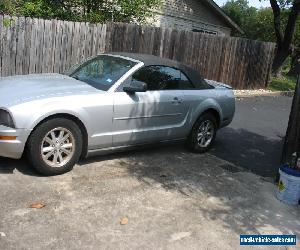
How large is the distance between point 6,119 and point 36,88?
0.71 m

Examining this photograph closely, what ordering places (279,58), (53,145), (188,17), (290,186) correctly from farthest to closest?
(188,17) → (279,58) → (290,186) → (53,145)

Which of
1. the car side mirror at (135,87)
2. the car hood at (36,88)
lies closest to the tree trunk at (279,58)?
the car side mirror at (135,87)

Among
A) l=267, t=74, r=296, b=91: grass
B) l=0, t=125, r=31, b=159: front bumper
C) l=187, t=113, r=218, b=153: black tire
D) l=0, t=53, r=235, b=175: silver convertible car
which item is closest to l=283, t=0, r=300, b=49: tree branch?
l=267, t=74, r=296, b=91: grass

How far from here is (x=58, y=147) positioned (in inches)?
221

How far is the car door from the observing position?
6.24 meters

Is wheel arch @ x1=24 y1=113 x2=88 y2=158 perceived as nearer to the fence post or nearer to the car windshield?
the car windshield

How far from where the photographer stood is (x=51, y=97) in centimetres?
555

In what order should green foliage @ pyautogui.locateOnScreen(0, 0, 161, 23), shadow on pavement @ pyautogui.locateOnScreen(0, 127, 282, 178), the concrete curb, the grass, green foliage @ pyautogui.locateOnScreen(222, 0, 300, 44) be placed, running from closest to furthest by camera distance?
shadow on pavement @ pyautogui.locateOnScreen(0, 127, 282, 178) < green foliage @ pyautogui.locateOnScreen(0, 0, 161, 23) < the concrete curb < the grass < green foliage @ pyautogui.locateOnScreen(222, 0, 300, 44)

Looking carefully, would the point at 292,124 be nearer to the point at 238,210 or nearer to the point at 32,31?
the point at 238,210

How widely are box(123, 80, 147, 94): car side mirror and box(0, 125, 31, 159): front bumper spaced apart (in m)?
1.56

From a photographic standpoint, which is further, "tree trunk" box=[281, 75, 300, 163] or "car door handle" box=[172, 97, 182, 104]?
"car door handle" box=[172, 97, 182, 104]

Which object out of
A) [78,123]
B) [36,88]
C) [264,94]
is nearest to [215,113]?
[78,123]

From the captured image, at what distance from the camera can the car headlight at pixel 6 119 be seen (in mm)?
5254

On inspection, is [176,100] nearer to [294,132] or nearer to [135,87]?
[135,87]
